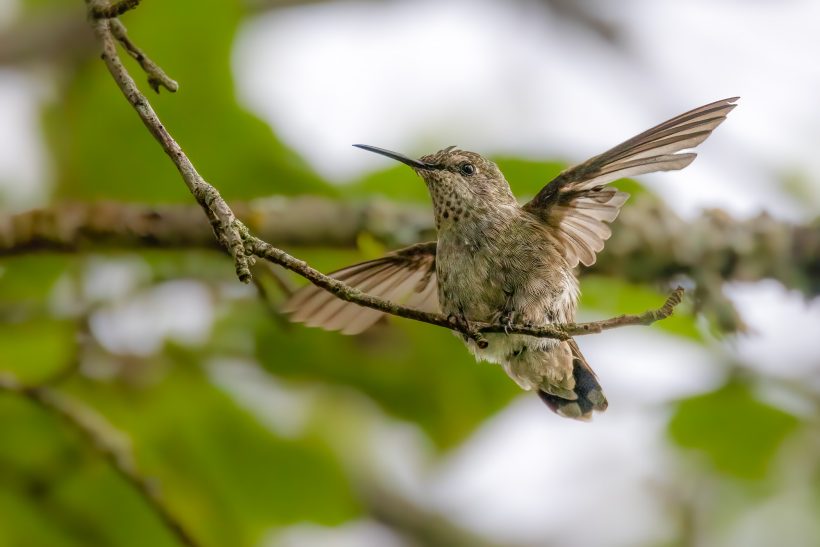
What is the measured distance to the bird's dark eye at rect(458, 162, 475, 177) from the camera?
11.7 ft

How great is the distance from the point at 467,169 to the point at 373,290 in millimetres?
525

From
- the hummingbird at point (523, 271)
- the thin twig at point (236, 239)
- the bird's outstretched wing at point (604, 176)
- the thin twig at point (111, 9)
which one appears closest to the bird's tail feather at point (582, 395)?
the hummingbird at point (523, 271)

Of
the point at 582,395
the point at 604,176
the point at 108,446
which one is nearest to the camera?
the point at 604,176

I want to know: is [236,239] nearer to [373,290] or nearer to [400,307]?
[400,307]

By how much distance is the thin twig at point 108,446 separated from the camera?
Result: 3242mm

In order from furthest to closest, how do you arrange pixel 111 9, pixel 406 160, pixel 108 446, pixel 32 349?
pixel 32 349
pixel 406 160
pixel 108 446
pixel 111 9

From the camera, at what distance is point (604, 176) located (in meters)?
2.79

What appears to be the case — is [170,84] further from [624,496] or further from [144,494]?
[624,496]

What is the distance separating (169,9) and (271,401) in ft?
5.89

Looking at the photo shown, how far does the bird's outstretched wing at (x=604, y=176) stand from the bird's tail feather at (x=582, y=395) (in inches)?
12.1

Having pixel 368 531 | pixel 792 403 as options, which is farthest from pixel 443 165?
pixel 368 531

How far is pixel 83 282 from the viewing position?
4168mm

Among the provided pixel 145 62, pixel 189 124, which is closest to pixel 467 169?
pixel 189 124

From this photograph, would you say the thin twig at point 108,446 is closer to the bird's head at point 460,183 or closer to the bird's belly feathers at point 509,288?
the bird's belly feathers at point 509,288
